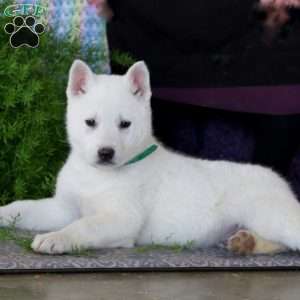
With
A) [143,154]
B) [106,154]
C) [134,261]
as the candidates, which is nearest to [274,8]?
[143,154]

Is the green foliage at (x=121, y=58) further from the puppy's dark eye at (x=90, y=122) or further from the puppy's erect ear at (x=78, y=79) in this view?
the puppy's dark eye at (x=90, y=122)

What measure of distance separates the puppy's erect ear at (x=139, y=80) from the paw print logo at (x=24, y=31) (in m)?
0.88

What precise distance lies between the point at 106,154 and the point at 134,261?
545 millimetres

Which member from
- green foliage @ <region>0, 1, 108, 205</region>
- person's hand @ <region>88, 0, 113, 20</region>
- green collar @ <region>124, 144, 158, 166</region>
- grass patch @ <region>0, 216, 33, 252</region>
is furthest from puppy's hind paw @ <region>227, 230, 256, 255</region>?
person's hand @ <region>88, 0, 113, 20</region>

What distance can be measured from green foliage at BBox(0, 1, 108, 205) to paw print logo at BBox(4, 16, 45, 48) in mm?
30

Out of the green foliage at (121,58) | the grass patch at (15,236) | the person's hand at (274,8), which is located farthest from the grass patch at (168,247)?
the person's hand at (274,8)

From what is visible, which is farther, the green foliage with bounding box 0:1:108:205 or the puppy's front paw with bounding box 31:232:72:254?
the green foliage with bounding box 0:1:108:205

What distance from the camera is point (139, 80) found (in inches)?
167

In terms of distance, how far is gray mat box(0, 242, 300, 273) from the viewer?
3770mm

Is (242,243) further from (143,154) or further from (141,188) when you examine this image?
(143,154)

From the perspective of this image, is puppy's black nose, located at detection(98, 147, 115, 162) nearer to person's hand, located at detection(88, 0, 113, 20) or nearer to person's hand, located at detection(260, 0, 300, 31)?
person's hand, located at detection(88, 0, 113, 20)

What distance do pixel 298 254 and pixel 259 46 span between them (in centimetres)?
172

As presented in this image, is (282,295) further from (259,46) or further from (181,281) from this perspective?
(259,46)

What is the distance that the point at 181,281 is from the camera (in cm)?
373
